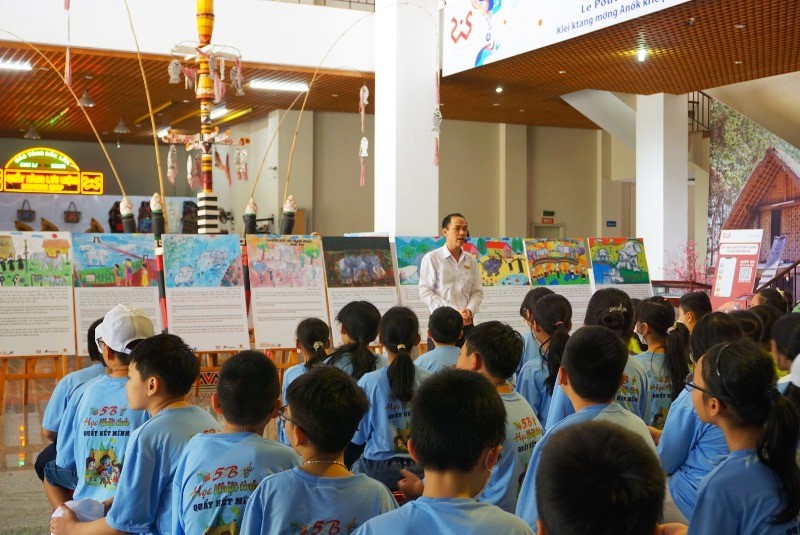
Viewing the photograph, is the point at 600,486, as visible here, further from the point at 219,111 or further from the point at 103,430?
the point at 219,111

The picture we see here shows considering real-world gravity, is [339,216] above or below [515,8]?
below

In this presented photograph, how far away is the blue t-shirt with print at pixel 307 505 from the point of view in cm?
189

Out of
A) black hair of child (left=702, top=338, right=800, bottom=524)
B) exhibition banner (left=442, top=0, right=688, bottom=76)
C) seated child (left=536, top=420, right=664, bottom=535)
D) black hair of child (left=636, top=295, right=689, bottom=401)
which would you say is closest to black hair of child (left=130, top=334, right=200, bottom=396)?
black hair of child (left=702, top=338, right=800, bottom=524)

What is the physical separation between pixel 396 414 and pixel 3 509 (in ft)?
6.92

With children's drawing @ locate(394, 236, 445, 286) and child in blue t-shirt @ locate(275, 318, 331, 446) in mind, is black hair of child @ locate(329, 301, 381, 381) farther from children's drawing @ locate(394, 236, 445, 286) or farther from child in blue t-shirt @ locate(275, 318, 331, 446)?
children's drawing @ locate(394, 236, 445, 286)

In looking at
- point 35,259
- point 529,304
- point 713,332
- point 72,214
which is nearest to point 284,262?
point 35,259

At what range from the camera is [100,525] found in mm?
2475

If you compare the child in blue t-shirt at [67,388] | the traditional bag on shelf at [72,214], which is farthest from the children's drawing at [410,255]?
the traditional bag on shelf at [72,214]

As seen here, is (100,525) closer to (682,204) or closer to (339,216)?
(682,204)

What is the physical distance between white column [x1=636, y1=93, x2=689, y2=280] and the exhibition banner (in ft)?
10.9

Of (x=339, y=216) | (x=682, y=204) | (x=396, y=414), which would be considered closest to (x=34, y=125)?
(x=339, y=216)

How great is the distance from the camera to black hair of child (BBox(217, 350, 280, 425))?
2.28 meters

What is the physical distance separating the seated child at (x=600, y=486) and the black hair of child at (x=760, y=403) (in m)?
0.80

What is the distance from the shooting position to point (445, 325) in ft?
12.8
